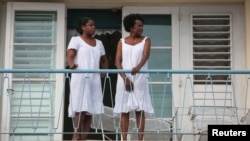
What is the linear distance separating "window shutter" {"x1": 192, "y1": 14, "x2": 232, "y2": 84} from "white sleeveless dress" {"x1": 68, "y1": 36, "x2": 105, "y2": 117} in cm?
→ 203

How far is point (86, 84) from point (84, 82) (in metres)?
0.03

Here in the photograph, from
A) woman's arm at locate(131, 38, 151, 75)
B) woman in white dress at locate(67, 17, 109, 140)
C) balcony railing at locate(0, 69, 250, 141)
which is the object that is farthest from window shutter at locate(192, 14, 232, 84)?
woman in white dress at locate(67, 17, 109, 140)

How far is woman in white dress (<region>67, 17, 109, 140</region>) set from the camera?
830 centimetres

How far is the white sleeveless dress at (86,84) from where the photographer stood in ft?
27.3

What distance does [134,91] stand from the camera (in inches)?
330

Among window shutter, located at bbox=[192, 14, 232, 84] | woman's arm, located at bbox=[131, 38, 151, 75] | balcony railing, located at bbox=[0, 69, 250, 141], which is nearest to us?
woman's arm, located at bbox=[131, 38, 151, 75]

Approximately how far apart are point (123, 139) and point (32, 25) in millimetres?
2679

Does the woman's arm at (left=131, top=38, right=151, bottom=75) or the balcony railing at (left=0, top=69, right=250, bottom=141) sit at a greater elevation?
the woman's arm at (left=131, top=38, right=151, bottom=75)

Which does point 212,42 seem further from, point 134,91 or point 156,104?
point 134,91

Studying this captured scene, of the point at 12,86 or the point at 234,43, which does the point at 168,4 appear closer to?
the point at 234,43

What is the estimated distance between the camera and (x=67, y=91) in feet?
34.5

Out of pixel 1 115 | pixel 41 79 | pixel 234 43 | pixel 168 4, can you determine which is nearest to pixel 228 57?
pixel 234 43

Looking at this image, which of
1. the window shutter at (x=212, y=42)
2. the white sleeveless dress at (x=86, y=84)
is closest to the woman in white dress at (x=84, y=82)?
the white sleeveless dress at (x=86, y=84)

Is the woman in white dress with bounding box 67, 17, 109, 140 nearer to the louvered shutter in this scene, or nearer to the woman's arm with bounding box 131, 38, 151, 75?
the woman's arm with bounding box 131, 38, 151, 75
